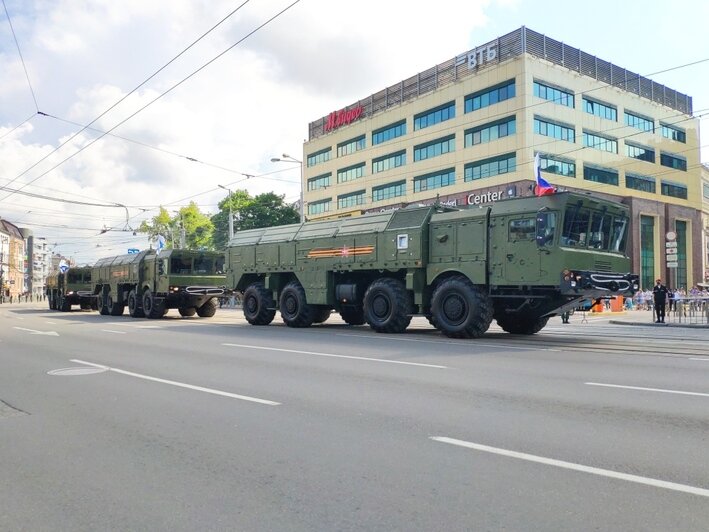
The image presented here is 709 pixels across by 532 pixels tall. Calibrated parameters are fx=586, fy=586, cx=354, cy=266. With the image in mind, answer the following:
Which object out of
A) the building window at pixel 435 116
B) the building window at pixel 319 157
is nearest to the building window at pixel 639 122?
the building window at pixel 435 116

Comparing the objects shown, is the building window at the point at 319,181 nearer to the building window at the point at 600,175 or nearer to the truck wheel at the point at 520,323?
the building window at the point at 600,175

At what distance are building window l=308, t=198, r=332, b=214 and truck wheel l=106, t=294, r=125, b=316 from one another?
33.7 meters

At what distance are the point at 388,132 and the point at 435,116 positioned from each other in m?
6.22

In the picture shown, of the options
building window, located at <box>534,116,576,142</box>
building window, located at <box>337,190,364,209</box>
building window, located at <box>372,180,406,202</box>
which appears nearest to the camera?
building window, located at <box>534,116,576,142</box>

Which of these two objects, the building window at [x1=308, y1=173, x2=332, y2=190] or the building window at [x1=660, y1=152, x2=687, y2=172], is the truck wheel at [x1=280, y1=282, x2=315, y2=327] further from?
the building window at [x1=660, y1=152, x2=687, y2=172]

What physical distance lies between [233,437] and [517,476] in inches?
98.8

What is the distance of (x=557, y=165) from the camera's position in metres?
43.8

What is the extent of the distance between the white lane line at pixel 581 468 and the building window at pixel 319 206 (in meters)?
57.6

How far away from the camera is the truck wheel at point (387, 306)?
51.7ft

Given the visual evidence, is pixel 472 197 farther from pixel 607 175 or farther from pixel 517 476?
pixel 517 476

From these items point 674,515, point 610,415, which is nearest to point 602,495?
point 674,515

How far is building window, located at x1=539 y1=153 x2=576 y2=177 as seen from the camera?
43.0 metres

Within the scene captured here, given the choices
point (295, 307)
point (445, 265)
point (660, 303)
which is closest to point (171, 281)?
point (295, 307)

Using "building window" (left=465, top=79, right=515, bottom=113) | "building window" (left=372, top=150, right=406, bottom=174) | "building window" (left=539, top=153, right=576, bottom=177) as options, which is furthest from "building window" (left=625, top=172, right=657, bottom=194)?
"building window" (left=372, top=150, right=406, bottom=174)
